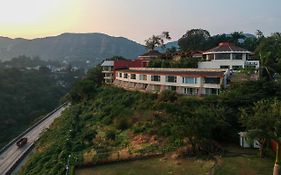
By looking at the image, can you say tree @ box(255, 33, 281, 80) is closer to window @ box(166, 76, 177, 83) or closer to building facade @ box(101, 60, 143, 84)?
window @ box(166, 76, 177, 83)

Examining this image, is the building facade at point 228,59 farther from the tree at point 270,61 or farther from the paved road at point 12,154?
the paved road at point 12,154

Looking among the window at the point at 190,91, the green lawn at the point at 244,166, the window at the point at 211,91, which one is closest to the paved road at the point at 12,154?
the window at the point at 190,91

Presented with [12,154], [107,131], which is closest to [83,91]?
[12,154]

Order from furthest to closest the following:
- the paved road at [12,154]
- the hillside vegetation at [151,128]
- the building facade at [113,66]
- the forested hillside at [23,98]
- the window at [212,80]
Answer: the forested hillside at [23,98] < the building facade at [113,66] < the paved road at [12,154] < the window at [212,80] < the hillside vegetation at [151,128]

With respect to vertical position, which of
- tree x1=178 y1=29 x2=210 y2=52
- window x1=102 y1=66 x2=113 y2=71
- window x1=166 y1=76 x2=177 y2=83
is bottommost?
window x1=166 y1=76 x2=177 y2=83

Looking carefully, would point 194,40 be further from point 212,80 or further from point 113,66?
point 212,80

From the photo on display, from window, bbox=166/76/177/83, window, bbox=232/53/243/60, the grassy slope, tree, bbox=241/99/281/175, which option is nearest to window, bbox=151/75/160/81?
window, bbox=166/76/177/83
